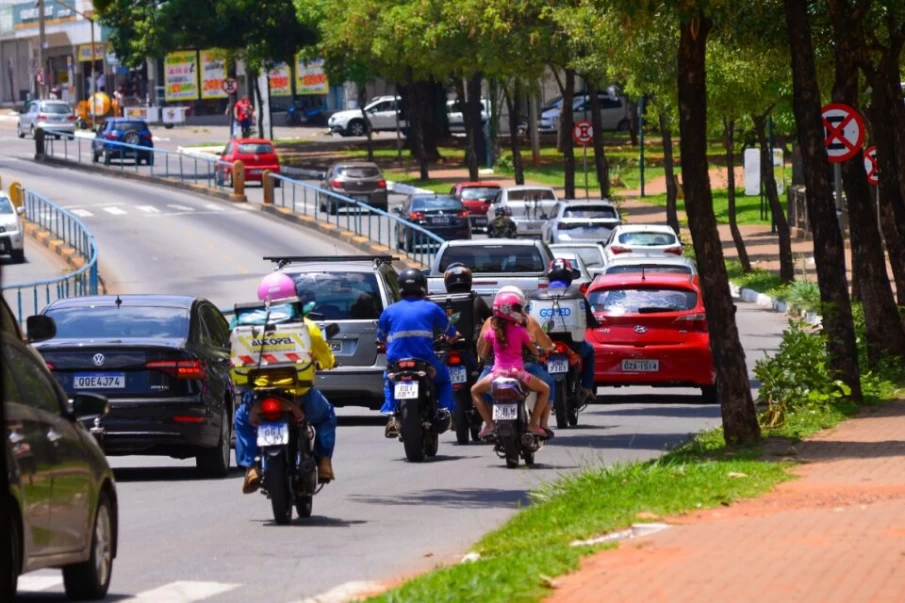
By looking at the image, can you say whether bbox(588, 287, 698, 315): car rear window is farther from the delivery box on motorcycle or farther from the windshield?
the windshield

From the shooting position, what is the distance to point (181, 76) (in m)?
91.8

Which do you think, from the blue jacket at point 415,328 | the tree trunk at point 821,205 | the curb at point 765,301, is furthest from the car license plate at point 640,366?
the curb at point 765,301

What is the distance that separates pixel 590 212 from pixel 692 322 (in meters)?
20.0

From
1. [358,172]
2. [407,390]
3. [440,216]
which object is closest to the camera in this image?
[407,390]

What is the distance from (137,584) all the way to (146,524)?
2377mm

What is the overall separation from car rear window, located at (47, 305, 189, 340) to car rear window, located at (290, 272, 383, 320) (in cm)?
397

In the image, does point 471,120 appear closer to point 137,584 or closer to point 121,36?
point 121,36

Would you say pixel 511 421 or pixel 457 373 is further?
pixel 457 373

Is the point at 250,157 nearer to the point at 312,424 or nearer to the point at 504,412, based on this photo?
the point at 504,412

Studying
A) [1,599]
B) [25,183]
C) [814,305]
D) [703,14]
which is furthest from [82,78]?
[1,599]

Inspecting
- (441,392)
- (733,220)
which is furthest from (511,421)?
(733,220)

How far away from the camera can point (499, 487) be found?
1366 cm

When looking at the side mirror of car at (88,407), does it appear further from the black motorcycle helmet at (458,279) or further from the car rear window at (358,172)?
the car rear window at (358,172)

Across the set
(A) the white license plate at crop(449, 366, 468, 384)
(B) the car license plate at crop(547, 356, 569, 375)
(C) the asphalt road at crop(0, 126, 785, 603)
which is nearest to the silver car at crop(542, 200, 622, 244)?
(C) the asphalt road at crop(0, 126, 785, 603)
